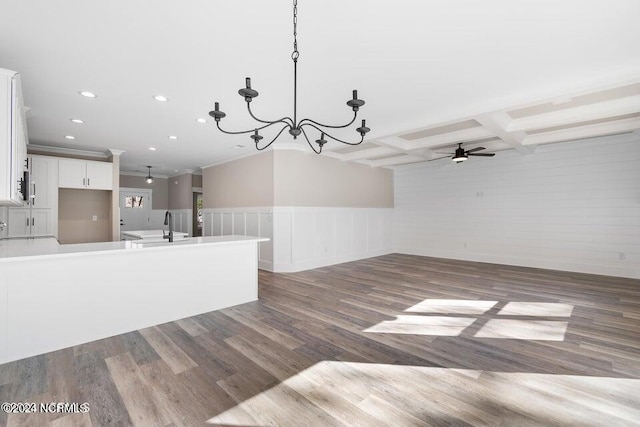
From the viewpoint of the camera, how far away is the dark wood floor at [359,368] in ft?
5.84

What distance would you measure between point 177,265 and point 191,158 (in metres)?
4.71

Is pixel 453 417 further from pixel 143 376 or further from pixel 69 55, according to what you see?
pixel 69 55

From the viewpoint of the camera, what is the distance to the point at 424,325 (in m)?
3.18

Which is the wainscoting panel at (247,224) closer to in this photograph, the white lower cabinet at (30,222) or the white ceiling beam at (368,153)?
the white ceiling beam at (368,153)

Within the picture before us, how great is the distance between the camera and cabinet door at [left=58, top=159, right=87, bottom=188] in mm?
5699

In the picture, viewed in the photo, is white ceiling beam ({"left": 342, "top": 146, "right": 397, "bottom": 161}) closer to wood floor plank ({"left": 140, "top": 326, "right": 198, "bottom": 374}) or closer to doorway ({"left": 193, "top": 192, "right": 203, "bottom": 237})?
wood floor plank ({"left": 140, "top": 326, "right": 198, "bottom": 374})

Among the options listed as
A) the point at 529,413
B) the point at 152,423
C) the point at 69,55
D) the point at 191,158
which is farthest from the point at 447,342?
the point at 191,158

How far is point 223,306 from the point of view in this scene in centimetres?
373

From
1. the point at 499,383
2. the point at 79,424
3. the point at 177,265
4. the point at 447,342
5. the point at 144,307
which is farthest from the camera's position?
the point at 177,265

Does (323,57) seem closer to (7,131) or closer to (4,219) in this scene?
(7,131)

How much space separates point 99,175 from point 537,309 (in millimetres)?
8311

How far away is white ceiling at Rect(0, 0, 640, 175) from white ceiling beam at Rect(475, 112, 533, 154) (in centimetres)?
5

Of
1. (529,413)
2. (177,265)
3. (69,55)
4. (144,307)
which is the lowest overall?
(529,413)

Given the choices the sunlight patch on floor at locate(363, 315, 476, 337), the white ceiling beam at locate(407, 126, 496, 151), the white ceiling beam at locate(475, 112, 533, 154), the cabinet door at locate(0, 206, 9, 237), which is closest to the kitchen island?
the sunlight patch on floor at locate(363, 315, 476, 337)
